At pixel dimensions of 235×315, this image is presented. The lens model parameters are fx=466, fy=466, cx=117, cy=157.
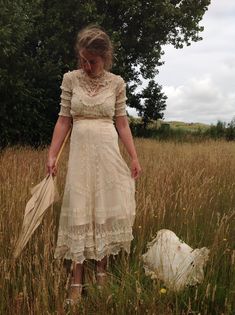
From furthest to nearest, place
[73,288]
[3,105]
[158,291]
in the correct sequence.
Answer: [3,105]
[73,288]
[158,291]

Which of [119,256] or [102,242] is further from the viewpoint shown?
[119,256]

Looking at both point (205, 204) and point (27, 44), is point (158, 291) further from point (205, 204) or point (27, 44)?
point (27, 44)

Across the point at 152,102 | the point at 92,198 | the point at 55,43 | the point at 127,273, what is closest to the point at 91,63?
the point at 92,198

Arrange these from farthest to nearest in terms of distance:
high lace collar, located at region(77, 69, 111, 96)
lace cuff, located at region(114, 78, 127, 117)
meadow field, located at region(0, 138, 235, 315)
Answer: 1. lace cuff, located at region(114, 78, 127, 117)
2. high lace collar, located at region(77, 69, 111, 96)
3. meadow field, located at region(0, 138, 235, 315)

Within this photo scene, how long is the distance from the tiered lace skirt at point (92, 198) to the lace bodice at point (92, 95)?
0.29ft

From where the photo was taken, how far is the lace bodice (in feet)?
11.4

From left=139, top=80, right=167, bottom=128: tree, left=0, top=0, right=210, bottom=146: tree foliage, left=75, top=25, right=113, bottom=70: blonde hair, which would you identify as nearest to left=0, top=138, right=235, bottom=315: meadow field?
left=75, top=25, right=113, bottom=70: blonde hair

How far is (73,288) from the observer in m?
3.35

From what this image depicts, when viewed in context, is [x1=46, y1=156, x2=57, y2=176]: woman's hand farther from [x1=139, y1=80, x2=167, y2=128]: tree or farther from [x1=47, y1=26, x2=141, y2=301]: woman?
[x1=139, y1=80, x2=167, y2=128]: tree

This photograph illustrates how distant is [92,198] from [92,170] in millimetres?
208

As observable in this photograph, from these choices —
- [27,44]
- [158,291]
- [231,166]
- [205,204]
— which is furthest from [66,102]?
[27,44]

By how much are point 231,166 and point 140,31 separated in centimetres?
1244

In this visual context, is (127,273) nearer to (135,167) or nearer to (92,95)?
(135,167)

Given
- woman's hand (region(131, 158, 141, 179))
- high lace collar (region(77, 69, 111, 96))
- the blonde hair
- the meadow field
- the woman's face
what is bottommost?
the meadow field
